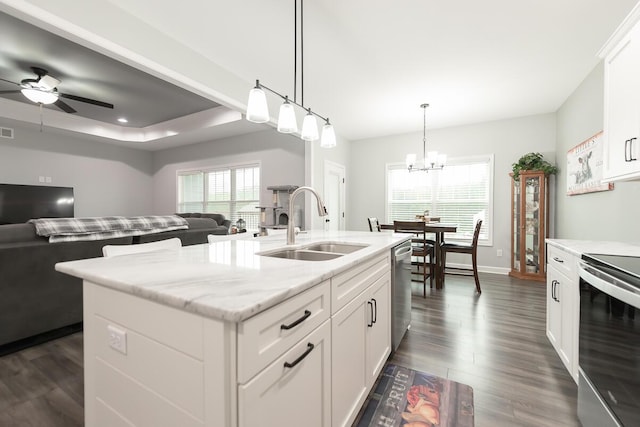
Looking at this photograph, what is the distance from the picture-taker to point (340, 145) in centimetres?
573

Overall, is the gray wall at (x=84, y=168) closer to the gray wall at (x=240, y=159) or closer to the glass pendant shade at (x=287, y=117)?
the gray wall at (x=240, y=159)

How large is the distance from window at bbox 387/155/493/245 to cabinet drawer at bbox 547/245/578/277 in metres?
3.04

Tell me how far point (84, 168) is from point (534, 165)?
8.95 meters

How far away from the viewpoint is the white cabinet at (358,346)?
3.93ft

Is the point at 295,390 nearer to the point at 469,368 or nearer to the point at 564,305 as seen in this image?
the point at 469,368

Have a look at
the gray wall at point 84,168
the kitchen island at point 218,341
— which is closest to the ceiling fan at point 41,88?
the gray wall at point 84,168

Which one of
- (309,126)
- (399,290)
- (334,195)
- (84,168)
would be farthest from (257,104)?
(84,168)

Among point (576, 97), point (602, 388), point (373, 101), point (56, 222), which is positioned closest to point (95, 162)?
point (56, 222)

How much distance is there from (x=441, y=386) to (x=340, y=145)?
4720mm

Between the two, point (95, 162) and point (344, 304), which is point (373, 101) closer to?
point (344, 304)

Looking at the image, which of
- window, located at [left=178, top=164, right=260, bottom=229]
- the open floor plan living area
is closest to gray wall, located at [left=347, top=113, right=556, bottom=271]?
the open floor plan living area

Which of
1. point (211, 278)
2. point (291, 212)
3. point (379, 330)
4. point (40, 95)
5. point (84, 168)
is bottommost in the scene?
point (379, 330)

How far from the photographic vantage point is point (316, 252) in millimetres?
1787

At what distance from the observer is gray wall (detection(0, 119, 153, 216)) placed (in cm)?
532
